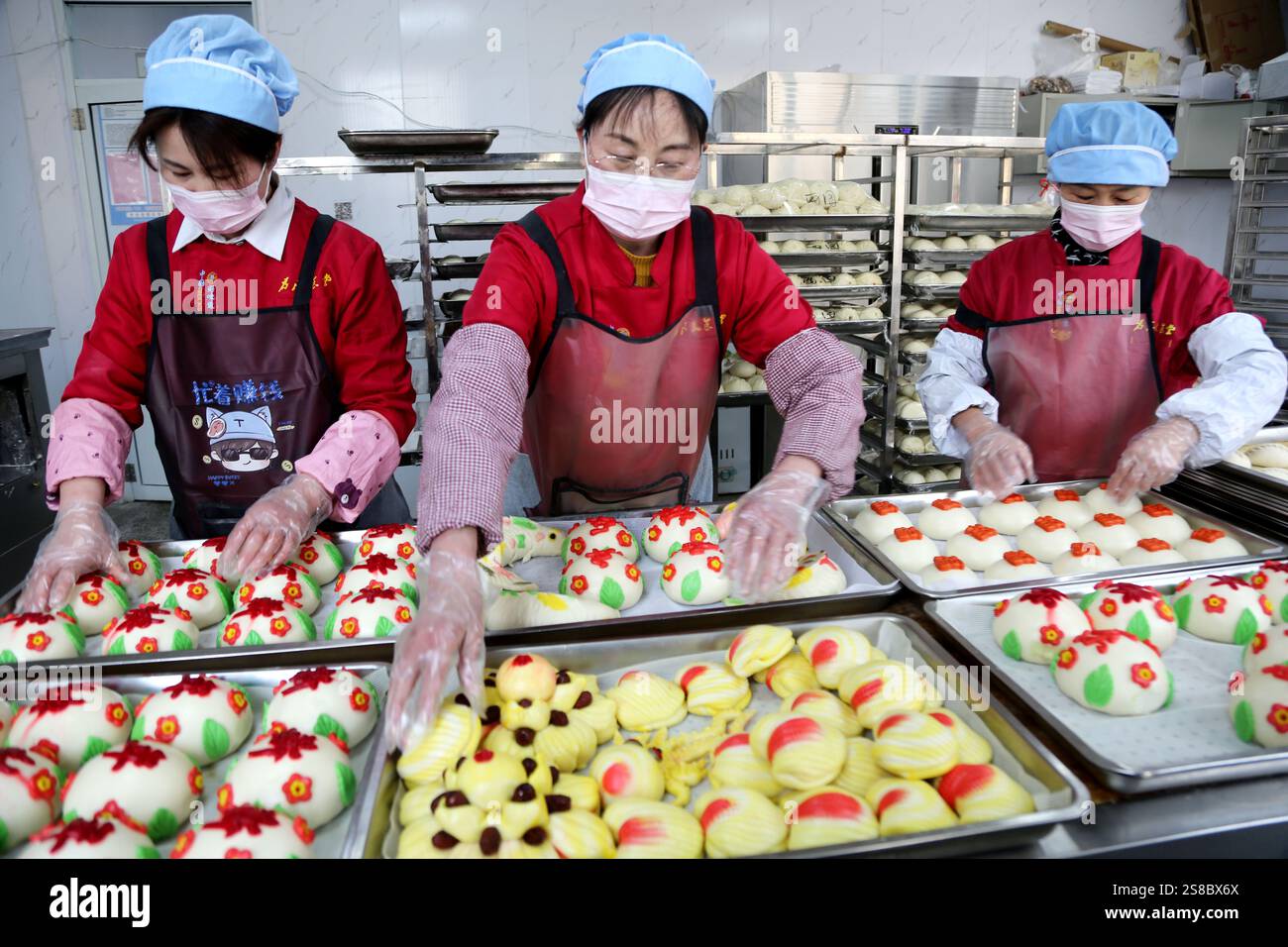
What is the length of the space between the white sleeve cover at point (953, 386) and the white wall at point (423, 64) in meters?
3.85

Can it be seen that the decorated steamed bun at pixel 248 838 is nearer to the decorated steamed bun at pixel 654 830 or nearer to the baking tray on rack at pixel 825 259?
the decorated steamed bun at pixel 654 830

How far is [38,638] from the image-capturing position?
1373 millimetres

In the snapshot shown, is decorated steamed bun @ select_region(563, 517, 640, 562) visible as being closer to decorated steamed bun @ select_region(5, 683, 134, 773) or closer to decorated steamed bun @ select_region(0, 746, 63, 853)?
decorated steamed bun @ select_region(5, 683, 134, 773)

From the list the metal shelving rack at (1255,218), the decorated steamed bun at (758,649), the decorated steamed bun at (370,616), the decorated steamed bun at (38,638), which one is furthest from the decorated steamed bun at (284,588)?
the metal shelving rack at (1255,218)

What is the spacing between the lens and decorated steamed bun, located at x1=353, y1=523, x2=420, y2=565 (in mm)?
1742

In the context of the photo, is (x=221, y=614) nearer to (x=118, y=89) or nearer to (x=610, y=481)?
(x=610, y=481)

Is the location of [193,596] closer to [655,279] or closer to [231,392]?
[231,392]

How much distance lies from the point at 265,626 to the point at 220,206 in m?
0.89

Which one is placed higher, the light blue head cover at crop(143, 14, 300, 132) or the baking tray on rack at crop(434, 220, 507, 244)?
the light blue head cover at crop(143, 14, 300, 132)

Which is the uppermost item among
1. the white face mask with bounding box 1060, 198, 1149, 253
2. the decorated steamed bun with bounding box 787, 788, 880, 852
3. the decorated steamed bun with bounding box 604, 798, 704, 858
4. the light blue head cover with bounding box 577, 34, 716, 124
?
the light blue head cover with bounding box 577, 34, 716, 124

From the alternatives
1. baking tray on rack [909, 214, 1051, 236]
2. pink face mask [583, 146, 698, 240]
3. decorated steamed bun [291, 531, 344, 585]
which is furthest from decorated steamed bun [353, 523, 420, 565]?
baking tray on rack [909, 214, 1051, 236]

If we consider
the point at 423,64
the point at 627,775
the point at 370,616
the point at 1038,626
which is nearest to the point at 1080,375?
the point at 1038,626

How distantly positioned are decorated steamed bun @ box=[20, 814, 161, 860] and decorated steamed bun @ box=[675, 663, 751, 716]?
702mm

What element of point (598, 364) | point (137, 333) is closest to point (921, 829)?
point (598, 364)
